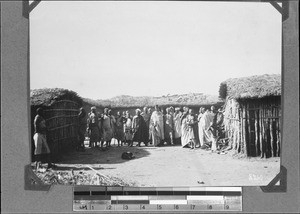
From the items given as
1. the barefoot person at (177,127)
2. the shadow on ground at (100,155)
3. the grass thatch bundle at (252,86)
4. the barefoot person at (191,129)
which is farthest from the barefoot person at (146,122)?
the grass thatch bundle at (252,86)

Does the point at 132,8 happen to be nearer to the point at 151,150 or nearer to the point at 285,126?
the point at 151,150

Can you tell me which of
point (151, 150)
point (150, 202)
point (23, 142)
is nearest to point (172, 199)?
point (150, 202)

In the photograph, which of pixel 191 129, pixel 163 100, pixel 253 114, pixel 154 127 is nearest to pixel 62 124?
pixel 154 127

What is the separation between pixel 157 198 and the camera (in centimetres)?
495

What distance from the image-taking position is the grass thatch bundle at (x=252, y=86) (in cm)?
488

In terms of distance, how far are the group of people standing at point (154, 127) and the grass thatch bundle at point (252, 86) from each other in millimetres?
234

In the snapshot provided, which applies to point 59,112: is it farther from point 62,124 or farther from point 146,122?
point 146,122

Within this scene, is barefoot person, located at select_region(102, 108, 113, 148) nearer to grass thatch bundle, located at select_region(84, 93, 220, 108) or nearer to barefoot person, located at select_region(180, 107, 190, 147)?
grass thatch bundle, located at select_region(84, 93, 220, 108)

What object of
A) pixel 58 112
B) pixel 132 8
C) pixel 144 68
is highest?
pixel 132 8

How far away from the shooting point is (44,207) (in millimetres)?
4961

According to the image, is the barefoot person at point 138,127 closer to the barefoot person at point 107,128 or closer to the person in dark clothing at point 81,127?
the barefoot person at point 107,128

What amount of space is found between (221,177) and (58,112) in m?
1.86

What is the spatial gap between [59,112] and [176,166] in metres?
1.37

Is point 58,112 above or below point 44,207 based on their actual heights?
above
